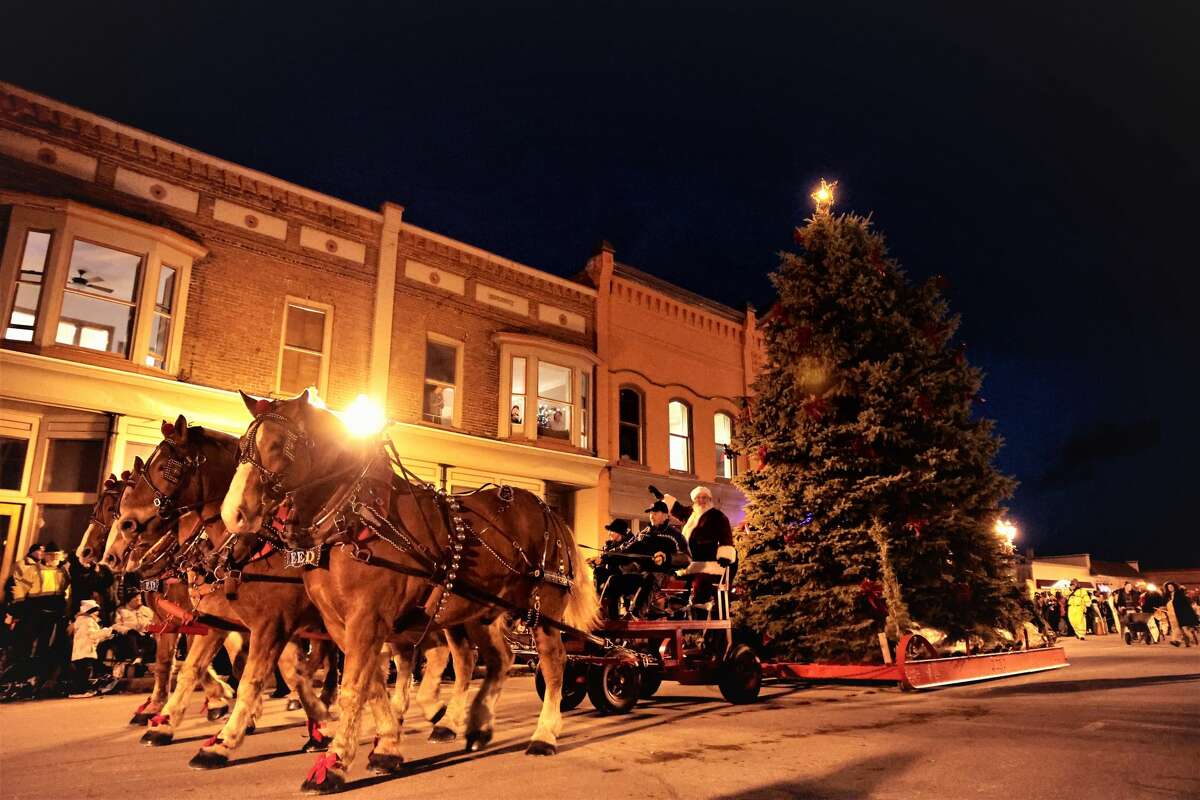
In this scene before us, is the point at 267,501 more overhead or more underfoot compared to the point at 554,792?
more overhead

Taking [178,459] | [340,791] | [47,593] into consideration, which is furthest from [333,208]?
[340,791]

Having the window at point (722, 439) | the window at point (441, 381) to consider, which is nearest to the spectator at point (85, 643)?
the window at point (441, 381)

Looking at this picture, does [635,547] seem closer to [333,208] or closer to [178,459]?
[178,459]

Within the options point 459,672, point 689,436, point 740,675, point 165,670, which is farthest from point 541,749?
point 689,436

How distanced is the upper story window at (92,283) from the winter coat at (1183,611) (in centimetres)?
2499

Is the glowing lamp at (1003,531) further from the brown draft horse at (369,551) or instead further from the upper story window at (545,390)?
the brown draft horse at (369,551)

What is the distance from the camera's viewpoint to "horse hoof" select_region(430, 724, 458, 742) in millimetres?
6731

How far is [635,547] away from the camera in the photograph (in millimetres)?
8641

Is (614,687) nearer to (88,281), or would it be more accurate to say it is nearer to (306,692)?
(306,692)

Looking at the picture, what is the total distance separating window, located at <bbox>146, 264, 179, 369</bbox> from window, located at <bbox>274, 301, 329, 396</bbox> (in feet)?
6.66

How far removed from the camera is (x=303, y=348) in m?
15.3

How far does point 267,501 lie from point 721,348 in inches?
763

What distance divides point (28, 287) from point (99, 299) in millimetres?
990

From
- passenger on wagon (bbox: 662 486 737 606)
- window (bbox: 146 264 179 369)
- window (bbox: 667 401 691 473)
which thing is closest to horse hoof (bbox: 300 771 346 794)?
passenger on wagon (bbox: 662 486 737 606)
